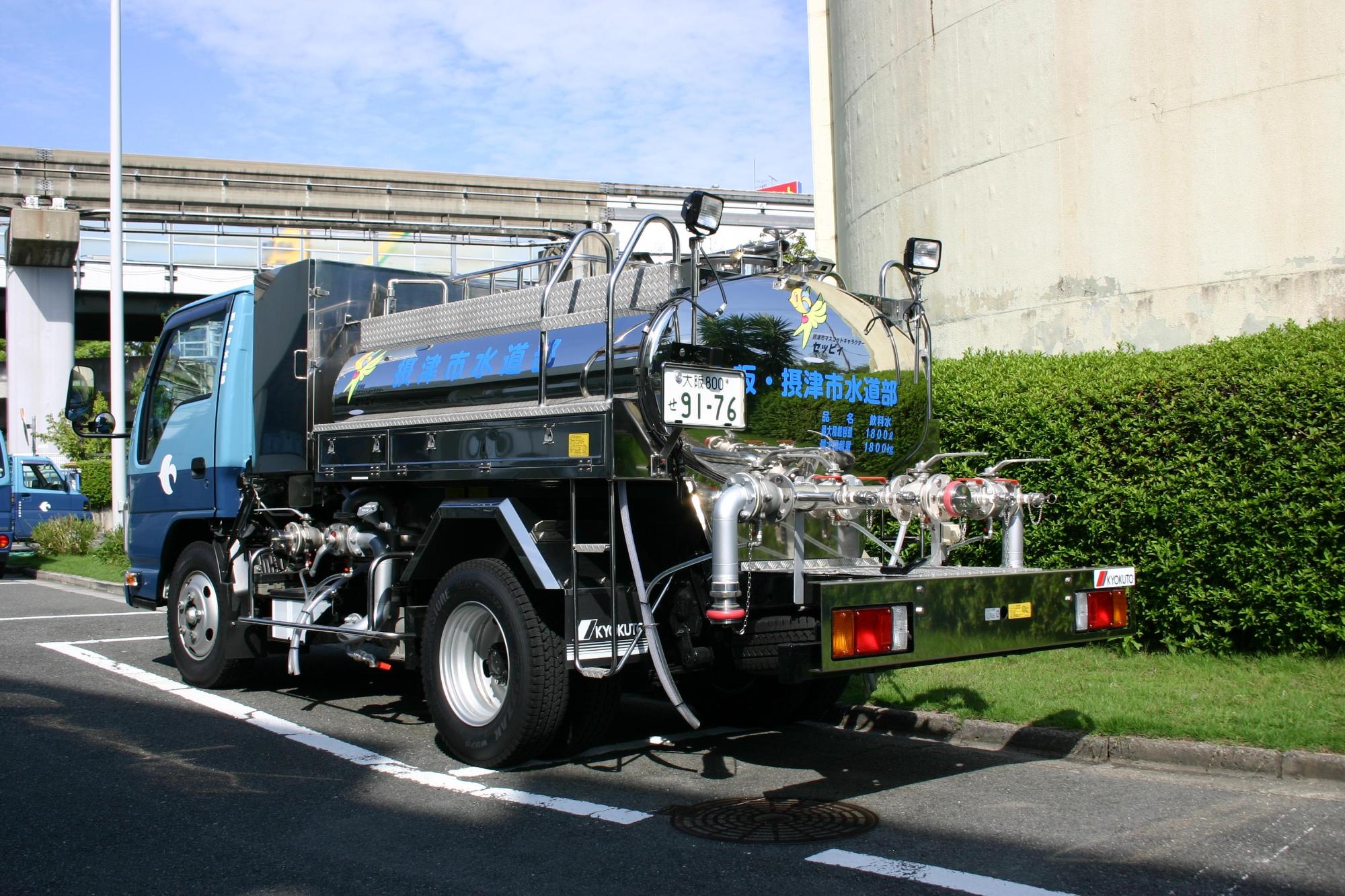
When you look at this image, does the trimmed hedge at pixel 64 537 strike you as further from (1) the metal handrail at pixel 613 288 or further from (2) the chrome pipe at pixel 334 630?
(1) the metal handrail at pixel 613 288

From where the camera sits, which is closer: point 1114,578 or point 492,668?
point 1114,578

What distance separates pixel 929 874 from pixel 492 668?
2662 millimetres

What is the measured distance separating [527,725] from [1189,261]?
328 inches

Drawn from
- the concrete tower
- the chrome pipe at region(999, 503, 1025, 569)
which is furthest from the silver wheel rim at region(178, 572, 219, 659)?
the concrete tower

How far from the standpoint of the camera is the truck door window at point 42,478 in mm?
24375

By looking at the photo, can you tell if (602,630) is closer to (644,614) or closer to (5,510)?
(644,614)

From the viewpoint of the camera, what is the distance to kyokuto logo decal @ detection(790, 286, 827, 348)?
609cm

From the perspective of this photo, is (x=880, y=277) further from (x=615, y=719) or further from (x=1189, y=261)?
(x=1189, y=261)

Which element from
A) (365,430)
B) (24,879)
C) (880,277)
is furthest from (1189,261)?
(24,879)

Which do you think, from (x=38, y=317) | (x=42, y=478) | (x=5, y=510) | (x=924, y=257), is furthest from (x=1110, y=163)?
(x=38, y=317)

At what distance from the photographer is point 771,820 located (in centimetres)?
538

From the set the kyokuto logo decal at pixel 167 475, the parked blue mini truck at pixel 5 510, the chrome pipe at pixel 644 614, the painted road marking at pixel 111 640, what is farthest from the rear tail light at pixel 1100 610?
the parked blue mini truck at pixel 5 510

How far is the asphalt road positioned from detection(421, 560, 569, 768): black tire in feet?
0.65

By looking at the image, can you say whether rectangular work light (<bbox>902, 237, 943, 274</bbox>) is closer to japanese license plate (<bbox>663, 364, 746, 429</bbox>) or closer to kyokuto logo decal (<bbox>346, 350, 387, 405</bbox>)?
japanese license plate (<bbox>663, 364, 746, 429</bbox>)
